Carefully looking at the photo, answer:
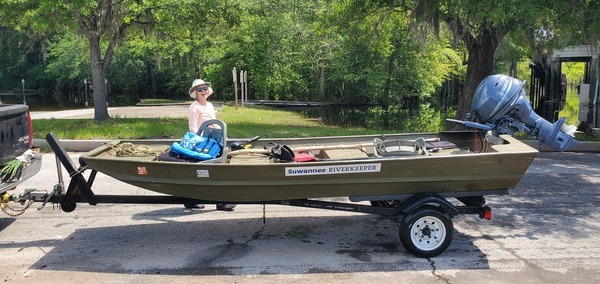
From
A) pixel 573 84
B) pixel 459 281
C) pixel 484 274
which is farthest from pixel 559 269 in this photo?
pixel 573 84

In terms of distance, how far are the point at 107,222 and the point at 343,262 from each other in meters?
3.24

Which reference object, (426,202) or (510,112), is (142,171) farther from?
(510,112)

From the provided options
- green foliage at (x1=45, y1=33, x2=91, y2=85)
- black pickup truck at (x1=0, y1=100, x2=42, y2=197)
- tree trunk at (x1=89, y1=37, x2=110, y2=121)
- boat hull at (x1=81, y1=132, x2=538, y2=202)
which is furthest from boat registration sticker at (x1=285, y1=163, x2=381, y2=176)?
green foliage at (x1=45, y1=33, x2=91, y2=85)

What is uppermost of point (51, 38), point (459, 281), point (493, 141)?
point (51, 38)

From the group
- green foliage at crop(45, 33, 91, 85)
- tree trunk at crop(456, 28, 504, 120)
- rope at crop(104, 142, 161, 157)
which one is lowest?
rope at crop(104, 142, 161, 157)

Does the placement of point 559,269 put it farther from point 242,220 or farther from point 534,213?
point 242,220

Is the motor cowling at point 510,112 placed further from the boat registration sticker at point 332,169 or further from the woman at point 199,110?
the woman at point 199,110

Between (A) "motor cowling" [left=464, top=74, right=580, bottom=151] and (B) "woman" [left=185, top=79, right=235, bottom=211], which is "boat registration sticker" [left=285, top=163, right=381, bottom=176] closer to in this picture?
(B) "woman" [left=185, top=79, right=235, bottom=211]

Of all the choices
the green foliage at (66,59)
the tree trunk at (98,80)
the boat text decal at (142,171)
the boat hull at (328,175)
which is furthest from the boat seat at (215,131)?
the green foliage at (66,59)

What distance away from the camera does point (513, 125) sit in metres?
5.98

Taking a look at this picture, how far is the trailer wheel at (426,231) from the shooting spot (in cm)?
497

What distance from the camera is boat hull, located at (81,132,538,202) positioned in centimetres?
475

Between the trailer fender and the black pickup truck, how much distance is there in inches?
168

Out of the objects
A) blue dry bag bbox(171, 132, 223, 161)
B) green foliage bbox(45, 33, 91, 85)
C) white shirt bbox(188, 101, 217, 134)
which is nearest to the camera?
blue dry bag bbox(171, 132, 223, 161)
